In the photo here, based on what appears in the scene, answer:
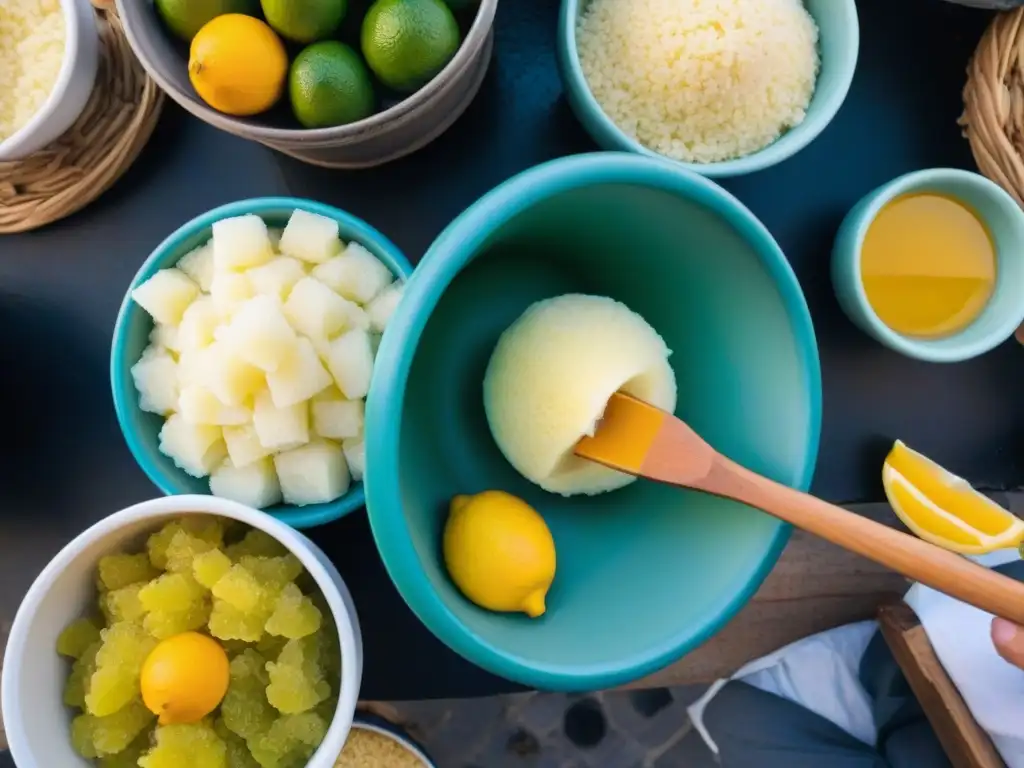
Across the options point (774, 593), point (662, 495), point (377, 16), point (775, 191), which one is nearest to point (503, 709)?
point (774, 593)

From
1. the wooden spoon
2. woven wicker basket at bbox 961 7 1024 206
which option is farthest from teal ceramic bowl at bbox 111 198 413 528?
woven wicker basket at bbox 961 7 1024 206

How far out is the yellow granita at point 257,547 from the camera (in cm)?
66

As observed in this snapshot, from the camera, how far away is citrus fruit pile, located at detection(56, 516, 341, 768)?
1.98 ft

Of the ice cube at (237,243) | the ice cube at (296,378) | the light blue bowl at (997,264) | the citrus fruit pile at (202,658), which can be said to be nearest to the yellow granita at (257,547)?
the citrus fruit pile at (202,658)

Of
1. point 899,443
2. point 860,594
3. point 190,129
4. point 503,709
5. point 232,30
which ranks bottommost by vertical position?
point 503,709

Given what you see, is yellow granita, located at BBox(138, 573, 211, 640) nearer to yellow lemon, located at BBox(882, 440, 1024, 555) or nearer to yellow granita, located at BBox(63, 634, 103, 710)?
yellow granita, located at BBox(63, 634, 103, 710)

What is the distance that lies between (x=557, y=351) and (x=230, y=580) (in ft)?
0.95

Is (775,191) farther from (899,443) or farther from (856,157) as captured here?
(899,443)

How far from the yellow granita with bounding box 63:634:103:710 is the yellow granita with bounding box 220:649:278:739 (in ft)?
0.34

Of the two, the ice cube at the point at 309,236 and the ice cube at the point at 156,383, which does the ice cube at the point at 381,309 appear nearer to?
the ice cube at the point at 309,236

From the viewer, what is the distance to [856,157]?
794 millimetres

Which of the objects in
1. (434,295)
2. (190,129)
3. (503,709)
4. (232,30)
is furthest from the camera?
(503,709)

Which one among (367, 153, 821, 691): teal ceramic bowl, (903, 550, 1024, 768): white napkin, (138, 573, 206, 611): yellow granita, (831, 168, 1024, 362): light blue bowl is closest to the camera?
(367, 153, 821, 691): teal ceramic bowl

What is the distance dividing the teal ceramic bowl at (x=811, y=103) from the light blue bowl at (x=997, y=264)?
9cm
